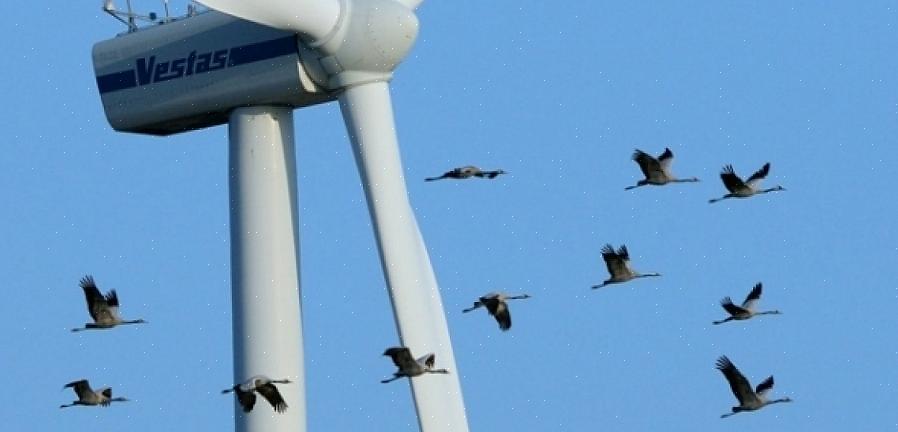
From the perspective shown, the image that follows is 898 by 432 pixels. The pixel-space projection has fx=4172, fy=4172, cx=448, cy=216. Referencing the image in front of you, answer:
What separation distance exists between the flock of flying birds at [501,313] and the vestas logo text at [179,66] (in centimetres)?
458

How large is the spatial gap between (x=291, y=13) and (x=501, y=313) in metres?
7.29

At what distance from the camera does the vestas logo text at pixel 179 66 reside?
→ 274 ft

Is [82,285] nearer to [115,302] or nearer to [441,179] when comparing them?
[115,302]

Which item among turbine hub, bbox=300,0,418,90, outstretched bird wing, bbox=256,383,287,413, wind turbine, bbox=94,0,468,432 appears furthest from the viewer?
turbine hub, bbox=300,0,418,90

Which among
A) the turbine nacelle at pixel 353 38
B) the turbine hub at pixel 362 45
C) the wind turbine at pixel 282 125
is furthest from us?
the turbine hub at pixel 362 45

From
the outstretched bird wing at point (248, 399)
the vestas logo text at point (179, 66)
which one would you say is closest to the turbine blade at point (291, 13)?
the vestas logo text at point (179, 66)

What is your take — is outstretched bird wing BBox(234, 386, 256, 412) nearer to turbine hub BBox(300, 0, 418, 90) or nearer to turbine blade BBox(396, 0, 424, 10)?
turbine hub BBox(300, 0, 418, 90)

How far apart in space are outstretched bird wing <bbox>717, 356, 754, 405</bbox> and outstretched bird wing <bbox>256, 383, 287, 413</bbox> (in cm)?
870

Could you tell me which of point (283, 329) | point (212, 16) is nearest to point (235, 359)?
point (283, 329)

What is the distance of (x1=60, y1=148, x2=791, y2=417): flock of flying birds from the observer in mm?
79875

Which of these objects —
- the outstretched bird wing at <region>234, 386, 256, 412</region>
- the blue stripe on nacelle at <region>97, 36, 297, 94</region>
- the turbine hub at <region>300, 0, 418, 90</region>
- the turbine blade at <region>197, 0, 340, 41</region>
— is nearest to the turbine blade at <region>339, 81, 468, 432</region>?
the turbine hub at <region>300, 0, 418, 90</region>

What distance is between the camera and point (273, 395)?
81062 mm

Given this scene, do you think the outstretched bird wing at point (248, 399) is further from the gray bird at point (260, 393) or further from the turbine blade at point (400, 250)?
the turbine blade at point (400, 250)

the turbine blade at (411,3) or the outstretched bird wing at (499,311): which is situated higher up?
the turbine blade at (411,3)
